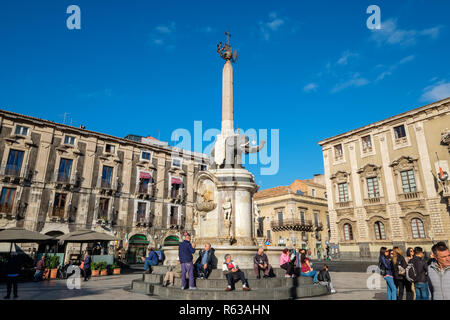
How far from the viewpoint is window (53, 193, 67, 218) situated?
86.9 ft

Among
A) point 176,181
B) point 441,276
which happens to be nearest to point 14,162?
point 176,181

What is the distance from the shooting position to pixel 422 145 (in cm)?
2717

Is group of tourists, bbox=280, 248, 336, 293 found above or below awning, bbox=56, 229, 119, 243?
below

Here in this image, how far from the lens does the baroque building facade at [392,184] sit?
25.7 meters

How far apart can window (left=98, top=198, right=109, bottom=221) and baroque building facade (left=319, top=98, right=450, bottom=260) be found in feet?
79.9

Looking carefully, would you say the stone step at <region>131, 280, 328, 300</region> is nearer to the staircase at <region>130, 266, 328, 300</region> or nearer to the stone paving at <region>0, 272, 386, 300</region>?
the staircase at <region>130, 266, 328, 300</region>

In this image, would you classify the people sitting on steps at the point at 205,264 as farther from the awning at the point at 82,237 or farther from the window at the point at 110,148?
the window at the point at 110,148

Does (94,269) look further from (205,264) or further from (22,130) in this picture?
(22,130)

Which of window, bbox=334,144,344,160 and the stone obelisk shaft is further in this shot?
window, bbox=334,144,344,160

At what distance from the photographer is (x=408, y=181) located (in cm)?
2769

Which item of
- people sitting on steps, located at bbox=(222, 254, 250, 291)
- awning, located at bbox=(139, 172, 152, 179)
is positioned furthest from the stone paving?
awning, located at bbox=(139, 172, 152, 179)

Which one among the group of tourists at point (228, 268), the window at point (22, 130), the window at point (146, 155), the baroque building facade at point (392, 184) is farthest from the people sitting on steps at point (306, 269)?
the window at point (22, 130)

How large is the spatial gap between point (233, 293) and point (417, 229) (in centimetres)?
2592

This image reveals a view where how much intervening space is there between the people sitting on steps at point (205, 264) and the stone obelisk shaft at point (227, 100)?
18.6 ft
